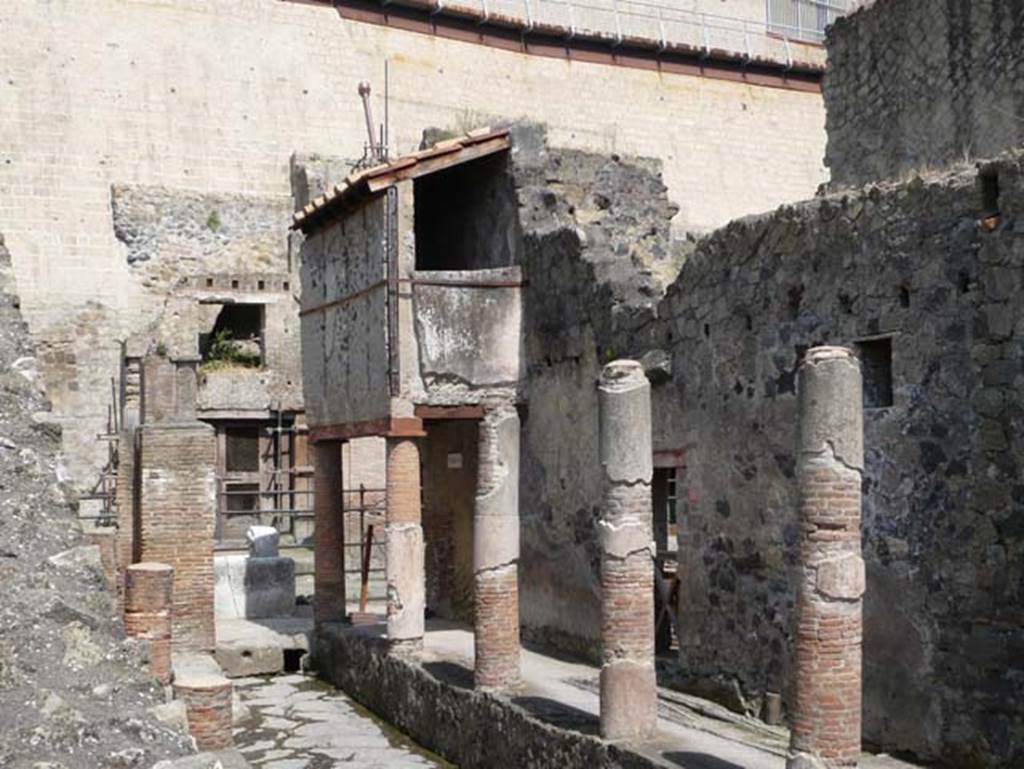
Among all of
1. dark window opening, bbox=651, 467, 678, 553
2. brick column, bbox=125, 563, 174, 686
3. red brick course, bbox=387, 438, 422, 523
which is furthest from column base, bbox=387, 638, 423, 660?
brick column, bbox=125, 563, 174, 686

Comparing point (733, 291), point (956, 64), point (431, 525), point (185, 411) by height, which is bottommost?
point (431, 525)

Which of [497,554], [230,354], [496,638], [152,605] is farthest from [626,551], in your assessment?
[230,354]

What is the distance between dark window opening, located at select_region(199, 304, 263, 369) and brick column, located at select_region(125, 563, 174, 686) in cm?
1489

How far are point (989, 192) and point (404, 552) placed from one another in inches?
242

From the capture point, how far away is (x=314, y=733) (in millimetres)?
11102

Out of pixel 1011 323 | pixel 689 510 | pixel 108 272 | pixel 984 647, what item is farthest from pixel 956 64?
pixel 108 272

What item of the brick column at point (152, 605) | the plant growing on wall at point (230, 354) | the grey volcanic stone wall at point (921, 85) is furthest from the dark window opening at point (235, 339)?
the brick column at point (152, 605)

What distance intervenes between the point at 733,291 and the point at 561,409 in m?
2.91

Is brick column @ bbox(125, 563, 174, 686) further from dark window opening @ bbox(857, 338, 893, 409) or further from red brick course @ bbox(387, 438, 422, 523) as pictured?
red brick course @ bbox(387, 438, 422, 523)

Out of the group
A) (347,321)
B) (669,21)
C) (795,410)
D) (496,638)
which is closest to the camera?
(795,410)

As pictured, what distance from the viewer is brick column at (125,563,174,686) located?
25.0ft

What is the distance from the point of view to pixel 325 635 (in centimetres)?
1362

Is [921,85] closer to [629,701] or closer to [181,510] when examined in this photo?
[629,701]

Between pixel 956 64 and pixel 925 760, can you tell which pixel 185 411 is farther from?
pixel 956 64
